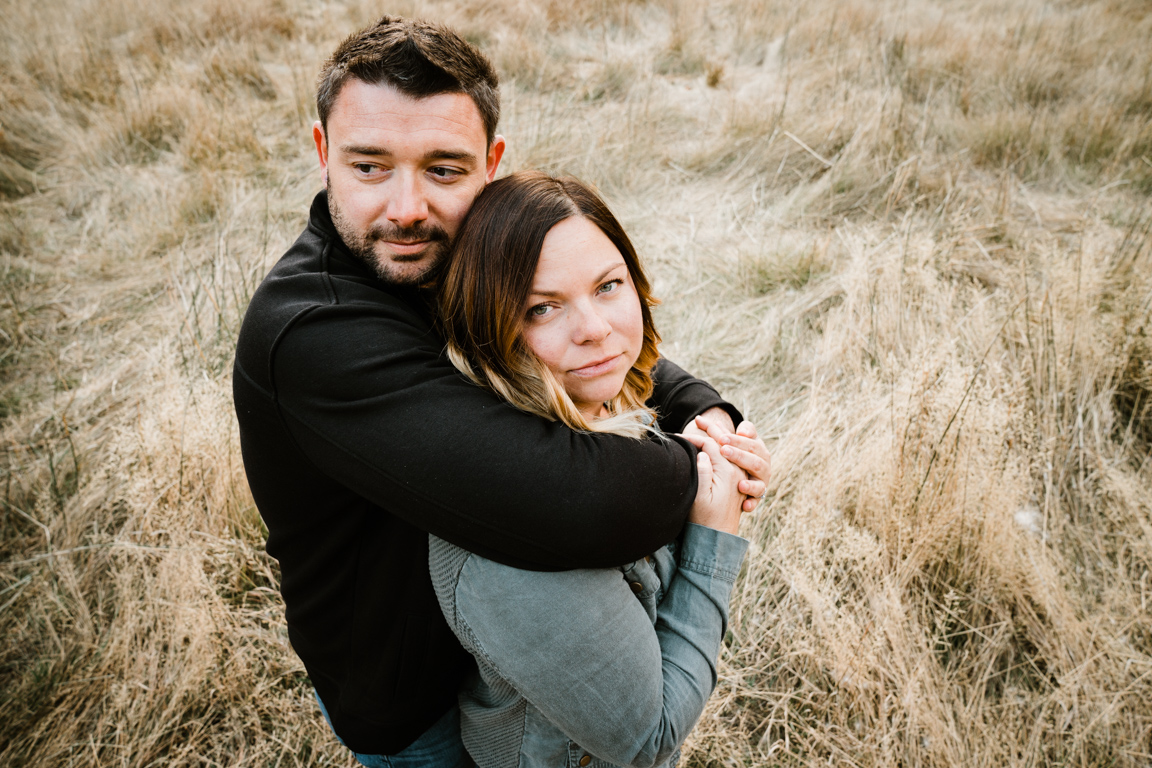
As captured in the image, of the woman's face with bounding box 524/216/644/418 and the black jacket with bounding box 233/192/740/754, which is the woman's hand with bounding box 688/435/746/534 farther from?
the woman's face with bounding box 524/216/644/418

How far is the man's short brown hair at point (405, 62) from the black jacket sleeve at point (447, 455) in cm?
63

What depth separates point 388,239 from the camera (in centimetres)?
133

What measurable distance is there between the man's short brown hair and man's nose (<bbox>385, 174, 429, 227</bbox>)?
19 centimetres

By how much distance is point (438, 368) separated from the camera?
3.53 feet

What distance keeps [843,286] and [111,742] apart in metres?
3.68

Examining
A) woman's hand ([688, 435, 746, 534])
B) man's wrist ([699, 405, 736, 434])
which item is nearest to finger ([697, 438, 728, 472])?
woman's hand ([688, 435, 746, 534])

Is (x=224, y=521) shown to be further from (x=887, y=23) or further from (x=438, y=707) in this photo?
(x=887, y=23)

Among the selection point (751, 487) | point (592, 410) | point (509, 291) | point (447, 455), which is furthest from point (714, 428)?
point (447, 455)

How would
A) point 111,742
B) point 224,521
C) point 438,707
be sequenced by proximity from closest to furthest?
point 438,707
point 111,742
point 224,521

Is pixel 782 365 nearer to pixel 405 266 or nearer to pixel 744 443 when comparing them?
pixel 744 443

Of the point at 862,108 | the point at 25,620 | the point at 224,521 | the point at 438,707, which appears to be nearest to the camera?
the point at 438,707

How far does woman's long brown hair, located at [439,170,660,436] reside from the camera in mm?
1240

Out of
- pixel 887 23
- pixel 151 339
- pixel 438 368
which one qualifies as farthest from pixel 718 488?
pixel 887 23

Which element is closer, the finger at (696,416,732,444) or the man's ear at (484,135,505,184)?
the finger at (696,416,732,444)
